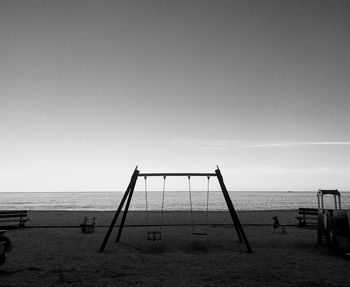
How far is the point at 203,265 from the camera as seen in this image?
8.07 metres

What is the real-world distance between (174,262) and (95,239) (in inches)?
216

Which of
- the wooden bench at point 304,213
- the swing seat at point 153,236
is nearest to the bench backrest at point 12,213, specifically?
the swing seat at point 153,236

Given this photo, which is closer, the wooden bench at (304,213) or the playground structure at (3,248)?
the playground structure at (3,248)

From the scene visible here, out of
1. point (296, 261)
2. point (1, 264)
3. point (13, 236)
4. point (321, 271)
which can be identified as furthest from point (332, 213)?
point (13, 236)

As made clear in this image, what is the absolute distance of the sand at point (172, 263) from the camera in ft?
21.7

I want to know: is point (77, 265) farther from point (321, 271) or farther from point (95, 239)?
point (321, 271)

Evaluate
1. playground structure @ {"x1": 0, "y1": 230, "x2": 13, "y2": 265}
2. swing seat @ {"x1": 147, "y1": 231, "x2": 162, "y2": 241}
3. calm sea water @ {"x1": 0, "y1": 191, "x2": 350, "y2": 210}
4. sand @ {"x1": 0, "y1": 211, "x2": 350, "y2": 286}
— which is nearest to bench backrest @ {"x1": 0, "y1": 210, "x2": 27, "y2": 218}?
sand @ {"x1": 0, "y1": 211, "x2": 350, "y2": 286}

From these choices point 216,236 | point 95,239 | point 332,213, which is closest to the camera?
point 332,213

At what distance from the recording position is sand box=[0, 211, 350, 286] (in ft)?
21.7

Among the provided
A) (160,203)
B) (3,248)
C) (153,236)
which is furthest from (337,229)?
(160,203)

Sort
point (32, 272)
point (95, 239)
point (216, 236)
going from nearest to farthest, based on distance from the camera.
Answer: point (32, 272)
point (95, 239)
point (216, 236)

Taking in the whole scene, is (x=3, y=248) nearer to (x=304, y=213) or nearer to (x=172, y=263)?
(x=172, y=263)

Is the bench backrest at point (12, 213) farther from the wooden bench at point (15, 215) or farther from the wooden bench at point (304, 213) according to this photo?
the wooden bench at point (304, 213)

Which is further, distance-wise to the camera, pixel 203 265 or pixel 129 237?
pixel 129 237
